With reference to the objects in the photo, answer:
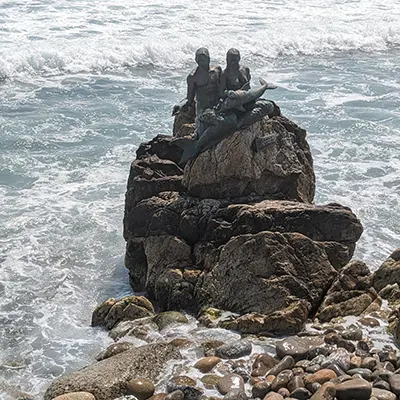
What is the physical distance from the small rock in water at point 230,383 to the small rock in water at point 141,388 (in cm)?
84

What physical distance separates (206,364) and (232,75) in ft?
18.3

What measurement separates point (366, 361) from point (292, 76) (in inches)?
844

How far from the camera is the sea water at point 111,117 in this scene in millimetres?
12250

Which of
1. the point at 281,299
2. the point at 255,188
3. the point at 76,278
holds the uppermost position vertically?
the point at 255,188

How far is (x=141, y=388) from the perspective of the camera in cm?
830

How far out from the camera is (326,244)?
1095 cm

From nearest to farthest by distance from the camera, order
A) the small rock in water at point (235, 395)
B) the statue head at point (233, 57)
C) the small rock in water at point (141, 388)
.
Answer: the small rock in water at point (235, 395)
the small rock in water at point (141, 388)
the statue head at point (233, 57)

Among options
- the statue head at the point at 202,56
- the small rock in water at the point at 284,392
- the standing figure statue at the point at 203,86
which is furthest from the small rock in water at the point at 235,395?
the statue head at the point at 202,56

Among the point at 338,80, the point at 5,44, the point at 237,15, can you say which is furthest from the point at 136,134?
the point at 237,15

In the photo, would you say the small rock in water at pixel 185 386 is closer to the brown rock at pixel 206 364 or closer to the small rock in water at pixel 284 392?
the brown rock at pixel 206 364

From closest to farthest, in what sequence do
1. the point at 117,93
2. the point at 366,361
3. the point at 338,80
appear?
1. the point at 366,361
2. the point at 117,93
3. the point at 338,80

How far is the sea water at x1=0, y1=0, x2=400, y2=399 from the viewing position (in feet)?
40.2

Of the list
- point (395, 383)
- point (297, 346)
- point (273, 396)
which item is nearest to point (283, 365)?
point (297, 346)

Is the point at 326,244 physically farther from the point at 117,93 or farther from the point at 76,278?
the point at 117,93
